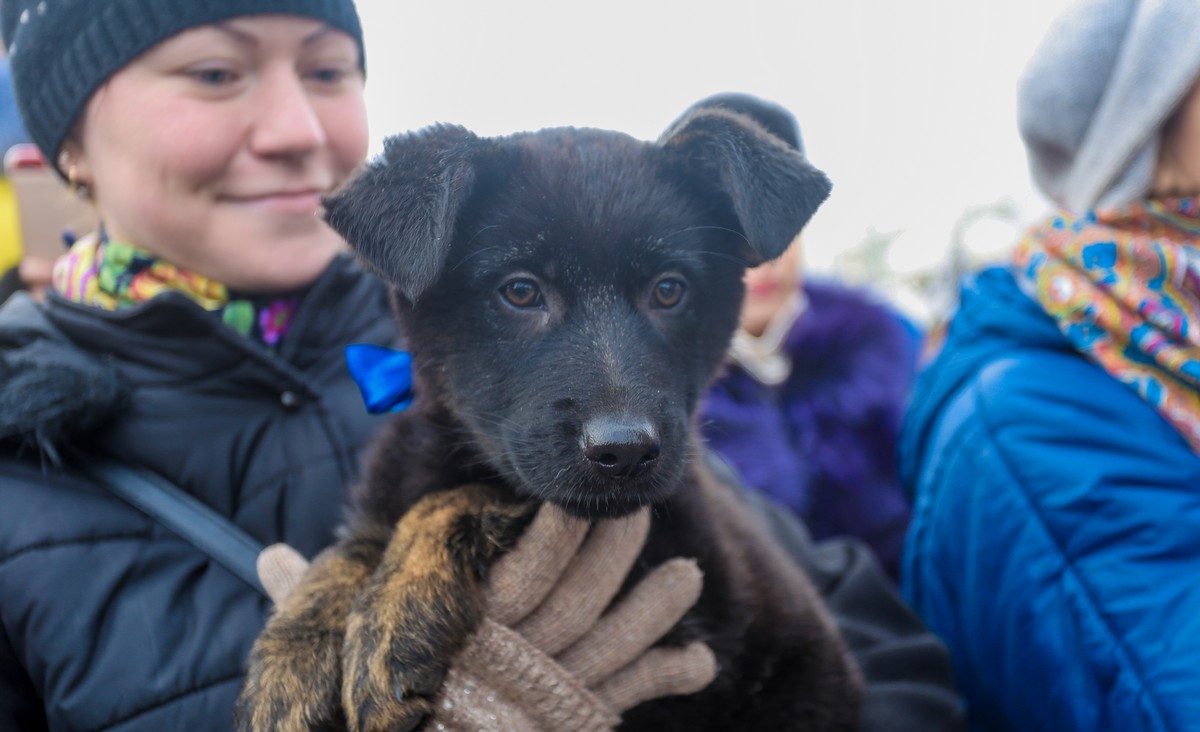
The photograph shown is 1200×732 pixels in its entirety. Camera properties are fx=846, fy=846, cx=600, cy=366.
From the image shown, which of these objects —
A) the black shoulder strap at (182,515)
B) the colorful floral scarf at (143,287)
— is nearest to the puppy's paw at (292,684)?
the black shoulder strap at (182,515)

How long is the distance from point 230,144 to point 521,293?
38.8 inches

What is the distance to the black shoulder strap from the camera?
6.94ft

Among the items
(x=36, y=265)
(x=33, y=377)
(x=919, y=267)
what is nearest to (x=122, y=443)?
(x=33, y=377)

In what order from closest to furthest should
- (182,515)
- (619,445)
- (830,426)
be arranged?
(619,445), (182,515), (830,426)

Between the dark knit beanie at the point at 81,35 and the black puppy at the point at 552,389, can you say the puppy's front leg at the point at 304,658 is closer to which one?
the black puppy at the point at 552,389

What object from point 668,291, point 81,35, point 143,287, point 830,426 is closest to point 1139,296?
point 668,291

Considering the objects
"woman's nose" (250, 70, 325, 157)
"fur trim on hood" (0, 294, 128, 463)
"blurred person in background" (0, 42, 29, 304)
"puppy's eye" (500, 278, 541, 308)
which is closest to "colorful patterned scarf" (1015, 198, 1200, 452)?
"puppy's eye" (500, 278, 541, 308)

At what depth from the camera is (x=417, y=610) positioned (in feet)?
6.10

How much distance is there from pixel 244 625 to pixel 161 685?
24 cm

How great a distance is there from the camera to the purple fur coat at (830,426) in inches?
157

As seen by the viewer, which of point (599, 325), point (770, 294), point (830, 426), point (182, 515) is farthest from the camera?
point (770, 294)

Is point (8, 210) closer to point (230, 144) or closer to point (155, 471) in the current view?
point (230, 144)

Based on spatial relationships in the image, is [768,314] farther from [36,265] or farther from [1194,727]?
[36,265]

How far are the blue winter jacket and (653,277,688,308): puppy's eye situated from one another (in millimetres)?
1081
